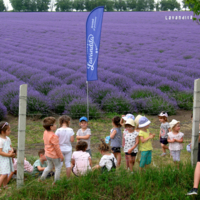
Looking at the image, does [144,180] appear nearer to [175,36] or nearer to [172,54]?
[172,54]

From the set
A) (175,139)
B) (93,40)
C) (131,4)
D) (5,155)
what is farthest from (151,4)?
(5,155)

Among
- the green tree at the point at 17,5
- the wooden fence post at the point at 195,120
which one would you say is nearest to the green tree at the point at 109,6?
the green tree at the point at 17,5

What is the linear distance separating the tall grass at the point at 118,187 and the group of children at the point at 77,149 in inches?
5.8

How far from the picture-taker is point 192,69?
9.84 meters

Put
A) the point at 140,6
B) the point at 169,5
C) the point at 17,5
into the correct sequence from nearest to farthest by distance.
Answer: the point at 17,5, the point at 140,6, the point at 169,5

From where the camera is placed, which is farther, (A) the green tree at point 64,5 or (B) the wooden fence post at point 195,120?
(A) the green tree at point 64,5

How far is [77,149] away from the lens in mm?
3605

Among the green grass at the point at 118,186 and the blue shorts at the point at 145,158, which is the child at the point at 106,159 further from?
the blue shorts at the point at 145,158

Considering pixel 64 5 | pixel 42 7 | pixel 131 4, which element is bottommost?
pixel 42 7

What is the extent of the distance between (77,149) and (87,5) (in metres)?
47.2

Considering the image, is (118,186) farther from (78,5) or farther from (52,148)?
(78,5)

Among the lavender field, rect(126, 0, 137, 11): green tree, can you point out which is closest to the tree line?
rect(126, 0, 137, 11): green tree

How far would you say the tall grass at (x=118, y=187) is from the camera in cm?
320

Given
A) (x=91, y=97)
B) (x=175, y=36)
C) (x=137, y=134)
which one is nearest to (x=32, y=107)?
(x=91, y=97)
